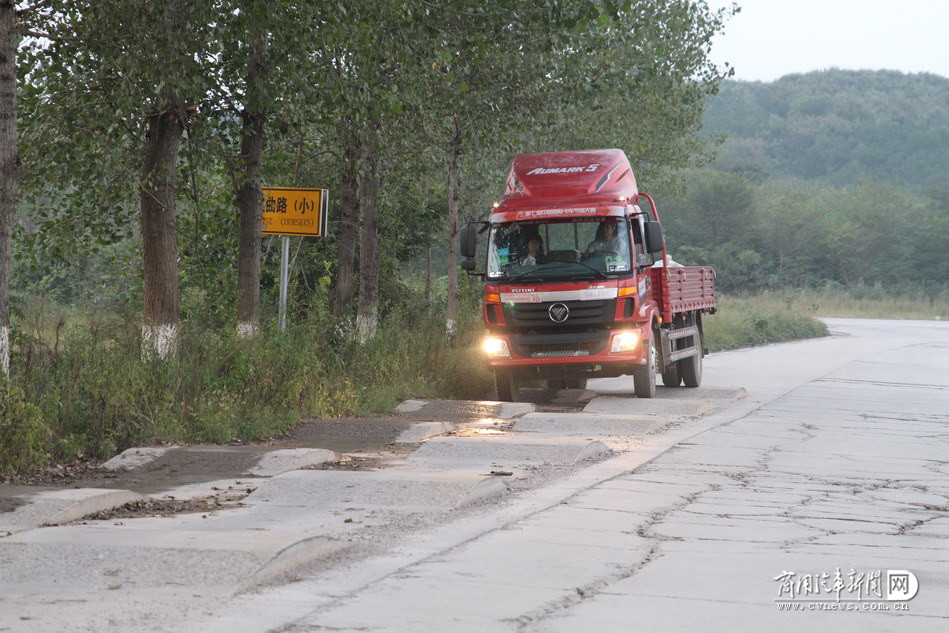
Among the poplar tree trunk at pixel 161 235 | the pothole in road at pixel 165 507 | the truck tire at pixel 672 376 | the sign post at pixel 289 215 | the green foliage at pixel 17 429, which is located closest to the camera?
the pothole in road at pixel 165 507

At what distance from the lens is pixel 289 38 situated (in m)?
12.3

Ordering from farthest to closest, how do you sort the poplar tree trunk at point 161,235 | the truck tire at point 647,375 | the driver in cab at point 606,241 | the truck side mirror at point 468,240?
the truck tire at point 647,375 < the driver in cab at point 606,241 < the truck side mirror at point 468,240 < the poplar tree trunk at point 161,235

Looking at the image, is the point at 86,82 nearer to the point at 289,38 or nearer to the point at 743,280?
the point at 289,38

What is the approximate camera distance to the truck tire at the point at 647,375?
691 inches

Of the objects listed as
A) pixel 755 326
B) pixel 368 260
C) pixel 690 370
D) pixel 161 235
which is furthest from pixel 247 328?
pixel 755 326

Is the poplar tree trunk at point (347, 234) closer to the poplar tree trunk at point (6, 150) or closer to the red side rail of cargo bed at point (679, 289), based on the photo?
the red side rail of cargo bed at point (679, 289)

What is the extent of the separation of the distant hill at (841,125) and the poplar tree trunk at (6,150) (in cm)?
12908

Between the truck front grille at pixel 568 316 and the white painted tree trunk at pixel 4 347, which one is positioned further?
the truck front grille at pixel 568 316

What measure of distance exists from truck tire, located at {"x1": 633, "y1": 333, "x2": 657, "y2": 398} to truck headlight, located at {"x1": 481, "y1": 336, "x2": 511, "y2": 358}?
5.86ft

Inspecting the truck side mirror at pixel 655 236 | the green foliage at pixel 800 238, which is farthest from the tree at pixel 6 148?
the green foliage at pixel 800 238

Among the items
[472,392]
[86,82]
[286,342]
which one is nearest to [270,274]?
[472,392]

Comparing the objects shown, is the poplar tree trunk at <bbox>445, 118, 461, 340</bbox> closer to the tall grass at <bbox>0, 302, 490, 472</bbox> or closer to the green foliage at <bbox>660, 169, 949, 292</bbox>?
the tall grass at <bbox>0, 302, 490, 472</bbox>

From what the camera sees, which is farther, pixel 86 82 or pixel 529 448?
pixel 86 82

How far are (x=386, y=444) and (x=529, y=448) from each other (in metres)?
1.52
